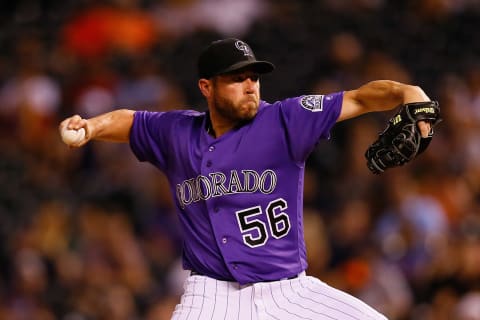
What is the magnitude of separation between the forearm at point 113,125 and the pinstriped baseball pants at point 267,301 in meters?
0.82

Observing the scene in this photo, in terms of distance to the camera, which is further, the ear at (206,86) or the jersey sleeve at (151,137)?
the jersey sleeve at (151,137)

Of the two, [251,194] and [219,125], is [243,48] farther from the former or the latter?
[251,194]

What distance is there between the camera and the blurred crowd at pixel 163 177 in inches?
297

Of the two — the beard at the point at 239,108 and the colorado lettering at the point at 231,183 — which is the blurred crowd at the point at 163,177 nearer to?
the colorado lettering at the point at 231,183

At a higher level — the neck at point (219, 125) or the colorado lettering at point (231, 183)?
the neck at point (219, 125)

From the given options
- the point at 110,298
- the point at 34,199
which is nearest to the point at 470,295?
the point at 110,298

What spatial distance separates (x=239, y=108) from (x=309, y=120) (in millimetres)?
318

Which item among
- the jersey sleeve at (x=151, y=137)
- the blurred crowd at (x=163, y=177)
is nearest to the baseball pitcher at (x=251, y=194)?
the jersey sleeve at (x=151, y=137)

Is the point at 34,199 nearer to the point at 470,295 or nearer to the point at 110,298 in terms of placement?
the point at 110,298

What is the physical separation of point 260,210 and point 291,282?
1.11 feet

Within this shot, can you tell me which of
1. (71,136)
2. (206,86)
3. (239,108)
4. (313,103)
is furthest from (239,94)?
(71,136)

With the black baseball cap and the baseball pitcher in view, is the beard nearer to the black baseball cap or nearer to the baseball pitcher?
the baseball pitcher

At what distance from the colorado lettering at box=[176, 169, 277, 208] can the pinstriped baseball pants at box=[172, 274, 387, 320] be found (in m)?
0.38

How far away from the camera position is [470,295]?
23.2ft
